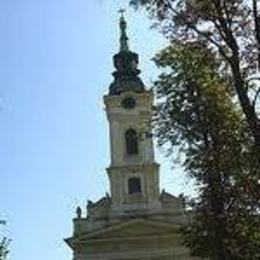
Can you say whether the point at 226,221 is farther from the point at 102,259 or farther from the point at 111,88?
the point at 111,88

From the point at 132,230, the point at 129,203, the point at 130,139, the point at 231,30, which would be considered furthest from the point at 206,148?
the point at 130,139

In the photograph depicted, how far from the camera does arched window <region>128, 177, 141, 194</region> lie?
64.4 m

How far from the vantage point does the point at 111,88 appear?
221ft

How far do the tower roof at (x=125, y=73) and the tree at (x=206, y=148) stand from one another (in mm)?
39606

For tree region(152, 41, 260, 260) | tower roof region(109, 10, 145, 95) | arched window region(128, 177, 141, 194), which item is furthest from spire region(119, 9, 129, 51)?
tree region(152, 41, 260, 260)

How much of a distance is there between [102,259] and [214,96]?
3942 centimetres

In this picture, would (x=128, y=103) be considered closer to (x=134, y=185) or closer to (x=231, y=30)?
(x=134, y=185)

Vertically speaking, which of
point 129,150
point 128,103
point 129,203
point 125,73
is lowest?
point 129,203

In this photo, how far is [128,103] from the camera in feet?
217

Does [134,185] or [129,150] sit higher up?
[129,150]

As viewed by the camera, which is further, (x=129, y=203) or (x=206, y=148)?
(x=129, y=203)

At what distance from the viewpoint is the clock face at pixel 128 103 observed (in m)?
66.2

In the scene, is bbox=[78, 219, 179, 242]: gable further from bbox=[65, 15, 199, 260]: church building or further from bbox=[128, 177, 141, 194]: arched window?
bbox=[128, 177, 141, 194]: arched window

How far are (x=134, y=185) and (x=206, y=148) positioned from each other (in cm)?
3967
